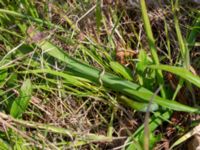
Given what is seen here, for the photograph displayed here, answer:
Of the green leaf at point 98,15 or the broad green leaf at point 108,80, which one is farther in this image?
the green leaf at point 98,15

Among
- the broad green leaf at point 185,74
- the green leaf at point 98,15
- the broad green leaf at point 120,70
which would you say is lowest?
the broad green leaf at point 185,74

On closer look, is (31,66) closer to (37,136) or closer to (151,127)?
(37,136)

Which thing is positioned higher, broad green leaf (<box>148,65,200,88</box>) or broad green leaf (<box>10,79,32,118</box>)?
broad green leaf (<box>10,79,32,118</box>)

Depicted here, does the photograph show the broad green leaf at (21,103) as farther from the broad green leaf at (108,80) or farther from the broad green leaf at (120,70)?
the broad green leaf at (120,70)

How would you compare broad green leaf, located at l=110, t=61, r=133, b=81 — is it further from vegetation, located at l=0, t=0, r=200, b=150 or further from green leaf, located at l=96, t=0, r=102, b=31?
green leaf, located at l=96, t=0, r=102, b=31

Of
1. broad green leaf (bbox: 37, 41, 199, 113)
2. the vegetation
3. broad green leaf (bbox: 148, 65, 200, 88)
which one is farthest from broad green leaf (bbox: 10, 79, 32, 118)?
broad green leaf (bbox: 148, 65, 200, 88)

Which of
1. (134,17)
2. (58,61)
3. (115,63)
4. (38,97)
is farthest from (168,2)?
(38,97)

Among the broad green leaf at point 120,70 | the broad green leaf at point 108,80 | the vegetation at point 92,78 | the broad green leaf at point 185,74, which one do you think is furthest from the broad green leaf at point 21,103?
the broad green leaf at point 185,74

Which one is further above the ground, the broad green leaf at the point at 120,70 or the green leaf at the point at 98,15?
the green leaf at the point at 98,15
